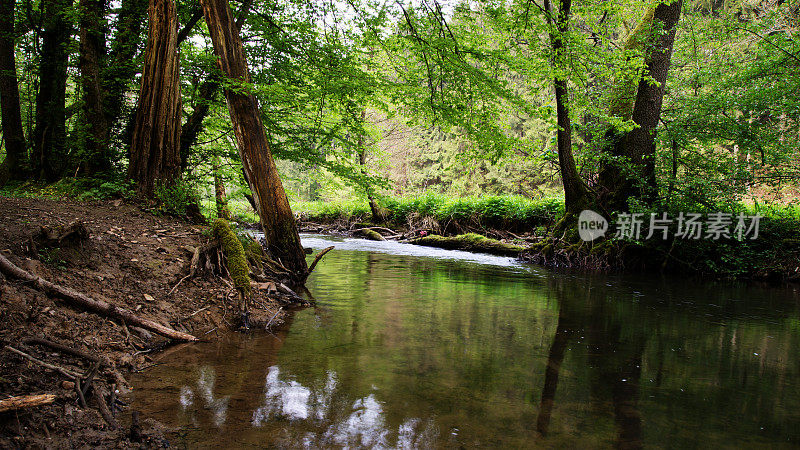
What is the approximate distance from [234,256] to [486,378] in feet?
10.5

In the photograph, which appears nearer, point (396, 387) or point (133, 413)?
point (133, 413)

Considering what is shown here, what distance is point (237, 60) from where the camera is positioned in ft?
19.1

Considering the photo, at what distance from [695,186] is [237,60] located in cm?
937

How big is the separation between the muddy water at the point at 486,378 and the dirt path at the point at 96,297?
11.6 inches

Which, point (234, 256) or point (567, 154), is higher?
point (567, 154)

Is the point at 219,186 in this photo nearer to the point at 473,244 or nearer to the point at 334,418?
the point at 334,418

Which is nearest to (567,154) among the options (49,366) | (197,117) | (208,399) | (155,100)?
(197,117)

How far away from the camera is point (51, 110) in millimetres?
8125

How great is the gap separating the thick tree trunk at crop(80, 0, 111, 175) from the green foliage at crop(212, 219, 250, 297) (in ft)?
11.3

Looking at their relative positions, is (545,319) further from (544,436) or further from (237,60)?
(237,60)

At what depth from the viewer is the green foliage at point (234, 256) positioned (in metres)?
4.64

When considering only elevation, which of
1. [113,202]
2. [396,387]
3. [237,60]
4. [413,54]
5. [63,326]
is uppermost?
[413,54]

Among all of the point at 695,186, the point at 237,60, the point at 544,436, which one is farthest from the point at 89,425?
the point at 695,186

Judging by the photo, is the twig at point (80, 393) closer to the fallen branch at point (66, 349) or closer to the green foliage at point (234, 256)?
the fallen branch at point (66, 349)
